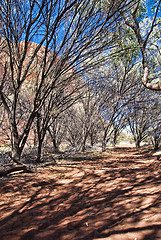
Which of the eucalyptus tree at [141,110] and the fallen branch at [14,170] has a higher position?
the eucalyptus tree at [141,110]

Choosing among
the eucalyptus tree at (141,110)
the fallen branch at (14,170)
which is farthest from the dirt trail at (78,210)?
the eucalyptus tree at (141,110)

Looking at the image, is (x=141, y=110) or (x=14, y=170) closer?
(x=14, y=170)

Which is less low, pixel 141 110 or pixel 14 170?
pixel 141 110

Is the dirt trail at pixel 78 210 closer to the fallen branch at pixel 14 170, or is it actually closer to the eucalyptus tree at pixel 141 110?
the fallen branch at pixel 14 170

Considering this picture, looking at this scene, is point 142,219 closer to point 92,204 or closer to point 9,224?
point 92,204

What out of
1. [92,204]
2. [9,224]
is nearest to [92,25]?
[92,204]

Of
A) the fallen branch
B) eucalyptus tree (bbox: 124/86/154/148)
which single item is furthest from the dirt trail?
eucalyptus tree (bbox: 124/86/154/148)

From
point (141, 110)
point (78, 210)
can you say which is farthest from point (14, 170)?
point (141, 110)

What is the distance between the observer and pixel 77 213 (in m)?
2.11

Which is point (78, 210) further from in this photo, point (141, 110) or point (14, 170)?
point (141, 110)

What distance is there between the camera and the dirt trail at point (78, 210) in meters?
1.51

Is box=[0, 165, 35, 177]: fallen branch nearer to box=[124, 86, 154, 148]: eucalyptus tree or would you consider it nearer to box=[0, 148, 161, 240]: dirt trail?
box=[0, 148, 161, 240]: dirt trail

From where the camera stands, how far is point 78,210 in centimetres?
222

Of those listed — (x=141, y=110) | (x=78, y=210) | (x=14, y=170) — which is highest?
(x=141, y=110)
